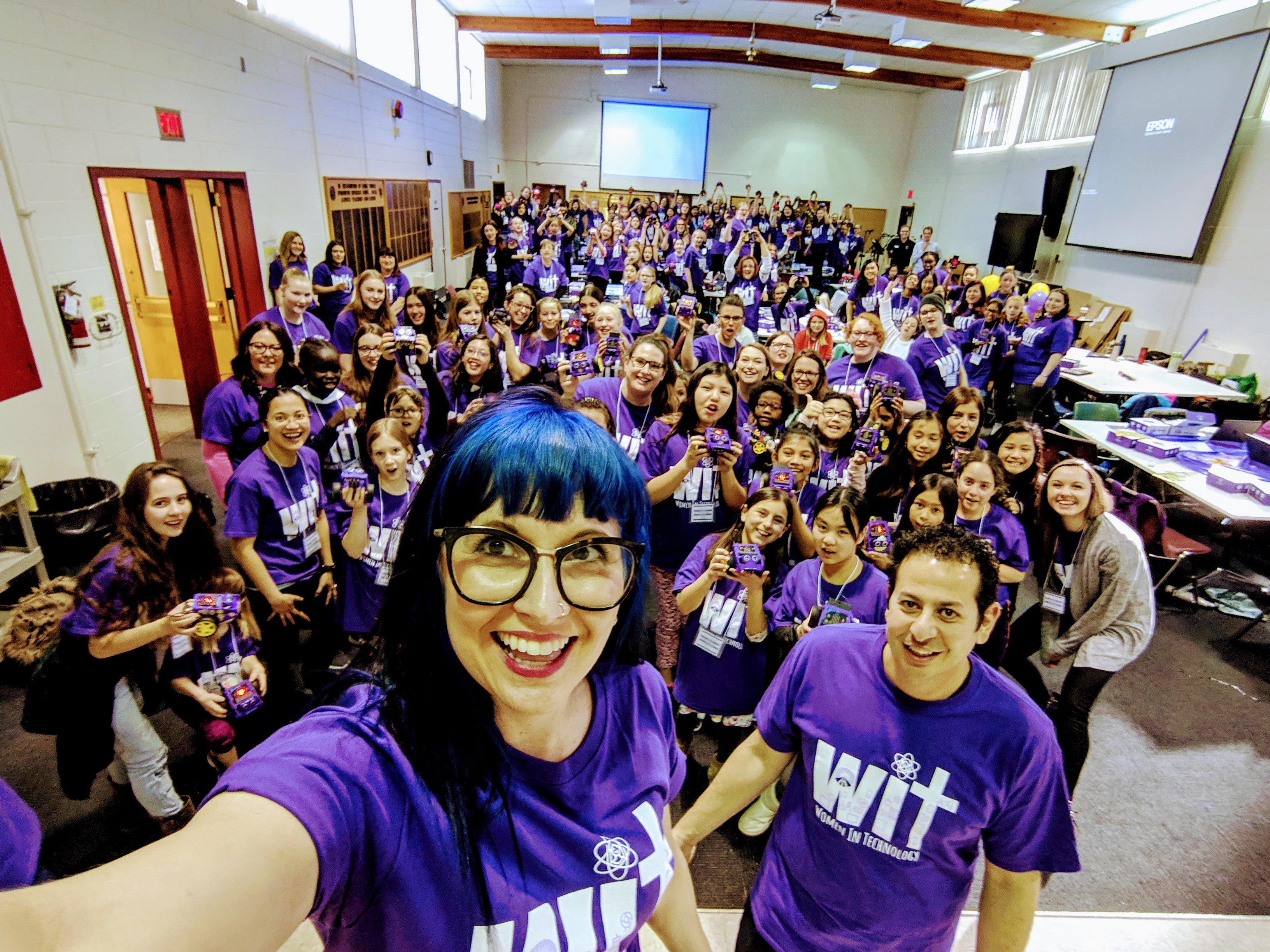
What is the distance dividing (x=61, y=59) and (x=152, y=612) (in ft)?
11.4

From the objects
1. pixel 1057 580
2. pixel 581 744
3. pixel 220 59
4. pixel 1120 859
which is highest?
pixel 220 59

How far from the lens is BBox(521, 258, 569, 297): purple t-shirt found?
7.39m

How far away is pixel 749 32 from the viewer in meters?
11.6

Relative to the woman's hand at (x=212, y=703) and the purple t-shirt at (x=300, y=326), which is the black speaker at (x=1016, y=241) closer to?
the purple t-shirt at (x=300, y=326)

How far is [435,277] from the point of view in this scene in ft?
38.1

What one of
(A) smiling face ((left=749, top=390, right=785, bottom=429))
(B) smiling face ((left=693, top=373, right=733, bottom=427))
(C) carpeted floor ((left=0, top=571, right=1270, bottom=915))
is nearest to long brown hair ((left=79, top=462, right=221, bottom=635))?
(C) carpeted floor ((left=0, top=571, right=1270, bottom=915))

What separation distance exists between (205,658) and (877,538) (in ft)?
7.63

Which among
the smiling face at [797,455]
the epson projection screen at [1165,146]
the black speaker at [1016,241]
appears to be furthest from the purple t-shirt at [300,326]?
the black speaker at [1016,241]

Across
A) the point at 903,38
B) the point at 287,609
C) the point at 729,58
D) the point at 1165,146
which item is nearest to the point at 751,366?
the point at 287,609

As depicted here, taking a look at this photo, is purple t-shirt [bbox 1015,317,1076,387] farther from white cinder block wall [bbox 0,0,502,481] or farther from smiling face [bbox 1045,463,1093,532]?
white cinder block wall [bbox 0,0,502,481]

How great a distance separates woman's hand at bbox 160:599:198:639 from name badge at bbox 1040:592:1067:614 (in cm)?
301

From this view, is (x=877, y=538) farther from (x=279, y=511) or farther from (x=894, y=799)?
(x=279, y=511)

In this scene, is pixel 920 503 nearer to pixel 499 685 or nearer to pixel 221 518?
pixel 499 685

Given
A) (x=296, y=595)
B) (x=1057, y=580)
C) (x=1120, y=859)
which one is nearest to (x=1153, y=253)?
(x=1057, y=580)
